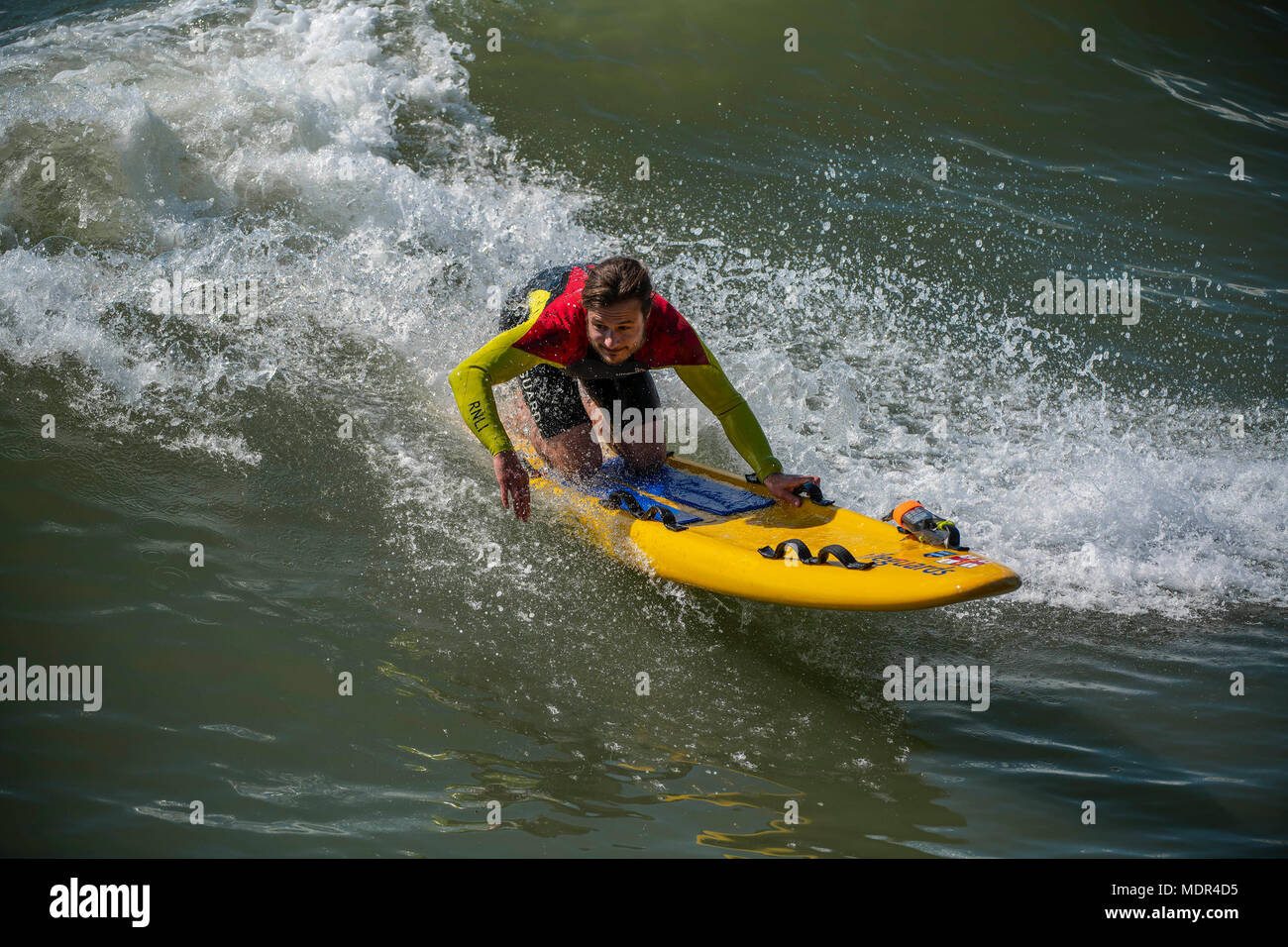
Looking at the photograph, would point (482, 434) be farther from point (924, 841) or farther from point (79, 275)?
point (79, 275)

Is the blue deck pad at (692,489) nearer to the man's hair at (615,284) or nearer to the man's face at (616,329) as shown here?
the man's face at (616,329)

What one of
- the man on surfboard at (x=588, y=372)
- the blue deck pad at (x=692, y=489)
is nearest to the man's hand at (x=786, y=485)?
the man on surfboard at (x=588, y=372)

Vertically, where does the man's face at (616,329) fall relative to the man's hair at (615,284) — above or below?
below

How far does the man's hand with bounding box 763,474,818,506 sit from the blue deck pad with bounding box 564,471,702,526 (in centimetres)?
36

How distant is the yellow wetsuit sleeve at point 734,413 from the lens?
468 centimetres

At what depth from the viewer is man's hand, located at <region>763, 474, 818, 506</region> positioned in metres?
4.65

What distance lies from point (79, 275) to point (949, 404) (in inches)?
200

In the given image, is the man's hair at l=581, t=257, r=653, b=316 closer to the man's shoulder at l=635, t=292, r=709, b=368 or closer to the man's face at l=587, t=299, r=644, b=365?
the man's face at l=587, t=299, r=644, b=365

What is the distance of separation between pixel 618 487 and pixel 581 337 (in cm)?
76

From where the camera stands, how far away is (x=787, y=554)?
420 centimetres

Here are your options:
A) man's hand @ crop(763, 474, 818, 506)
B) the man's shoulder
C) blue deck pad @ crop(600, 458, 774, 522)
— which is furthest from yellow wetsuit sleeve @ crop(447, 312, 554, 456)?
man's hand @ crop(763, 474, 818, 506)

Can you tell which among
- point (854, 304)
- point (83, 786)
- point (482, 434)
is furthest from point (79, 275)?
point (854, 304)

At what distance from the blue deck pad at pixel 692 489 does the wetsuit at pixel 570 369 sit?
6.8 inches

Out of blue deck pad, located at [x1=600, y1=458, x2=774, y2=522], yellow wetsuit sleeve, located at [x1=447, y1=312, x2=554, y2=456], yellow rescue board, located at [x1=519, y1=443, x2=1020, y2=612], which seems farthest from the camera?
→ blue deck pad, located at [x1=600, y1=458, x2=774, y2=522]
